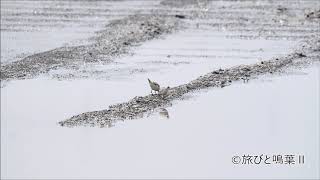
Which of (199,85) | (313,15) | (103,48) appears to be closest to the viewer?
(199,85)

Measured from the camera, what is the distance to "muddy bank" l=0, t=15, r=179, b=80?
6.60m

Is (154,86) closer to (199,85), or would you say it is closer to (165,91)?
(165,91)

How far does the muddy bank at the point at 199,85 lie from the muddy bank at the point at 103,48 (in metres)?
1.12

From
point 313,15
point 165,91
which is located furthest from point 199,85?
point 313,15

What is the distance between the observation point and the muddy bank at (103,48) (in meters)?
6.60

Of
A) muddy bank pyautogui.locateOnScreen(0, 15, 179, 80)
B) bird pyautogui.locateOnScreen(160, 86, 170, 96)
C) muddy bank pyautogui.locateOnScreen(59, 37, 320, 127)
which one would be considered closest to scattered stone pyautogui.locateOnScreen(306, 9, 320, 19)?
muddy bank pyautogui.locateOnScreen(59, 37, 320, 127)

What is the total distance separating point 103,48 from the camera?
7074 millimetres

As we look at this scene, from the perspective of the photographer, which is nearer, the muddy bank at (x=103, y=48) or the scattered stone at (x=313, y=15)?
the muddy bank at (x=103, y=48)

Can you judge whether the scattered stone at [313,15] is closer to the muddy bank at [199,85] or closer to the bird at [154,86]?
the muddy bank at [199,85]

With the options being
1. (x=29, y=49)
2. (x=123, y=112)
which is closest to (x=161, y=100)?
(x=123, y=112)

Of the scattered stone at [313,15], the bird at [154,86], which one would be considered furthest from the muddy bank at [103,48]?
the scattered stone at [313,15]

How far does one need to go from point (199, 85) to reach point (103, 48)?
1431 millimetres

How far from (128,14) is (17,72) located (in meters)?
2.12

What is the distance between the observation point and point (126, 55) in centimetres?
689
